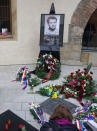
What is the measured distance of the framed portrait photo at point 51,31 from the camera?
6387mm

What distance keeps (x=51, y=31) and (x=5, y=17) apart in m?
2.06

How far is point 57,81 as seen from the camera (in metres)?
6.04

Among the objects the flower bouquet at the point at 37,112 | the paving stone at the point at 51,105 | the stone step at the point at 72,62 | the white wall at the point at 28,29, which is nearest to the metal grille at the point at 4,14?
the white wall at the point at 28,29

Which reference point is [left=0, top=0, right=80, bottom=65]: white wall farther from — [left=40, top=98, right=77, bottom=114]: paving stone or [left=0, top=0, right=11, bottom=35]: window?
[left=40, top=98, right=77, bottom=114]: paving stone

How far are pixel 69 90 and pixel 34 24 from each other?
10.5ft

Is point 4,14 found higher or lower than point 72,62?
higher

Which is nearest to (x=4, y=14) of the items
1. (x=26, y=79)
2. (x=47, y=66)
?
(x=47, y=66)

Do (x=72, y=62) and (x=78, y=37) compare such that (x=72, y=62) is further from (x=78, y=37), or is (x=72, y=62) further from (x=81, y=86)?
(x=81, y=86)

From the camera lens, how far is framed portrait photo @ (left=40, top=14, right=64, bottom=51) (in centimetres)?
639

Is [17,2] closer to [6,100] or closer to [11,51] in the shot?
[11,51]

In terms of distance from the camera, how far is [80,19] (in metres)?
7.07

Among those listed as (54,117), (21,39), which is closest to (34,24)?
(21,39)

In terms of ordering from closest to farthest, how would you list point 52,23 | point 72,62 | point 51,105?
point 51,105, point 52,23, point 72,62

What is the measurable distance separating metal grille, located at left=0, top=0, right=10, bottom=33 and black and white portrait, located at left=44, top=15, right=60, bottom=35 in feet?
5.84
